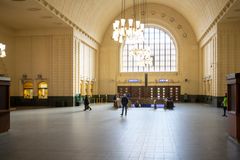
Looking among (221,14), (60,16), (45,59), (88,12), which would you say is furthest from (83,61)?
(221,14)

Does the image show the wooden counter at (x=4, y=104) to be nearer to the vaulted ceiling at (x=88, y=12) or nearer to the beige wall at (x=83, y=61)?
the vaulted ceiling at (x=88, y=12)

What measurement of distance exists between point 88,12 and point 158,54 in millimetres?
12809

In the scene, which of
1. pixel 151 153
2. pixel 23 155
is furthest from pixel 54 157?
pixel 151 153

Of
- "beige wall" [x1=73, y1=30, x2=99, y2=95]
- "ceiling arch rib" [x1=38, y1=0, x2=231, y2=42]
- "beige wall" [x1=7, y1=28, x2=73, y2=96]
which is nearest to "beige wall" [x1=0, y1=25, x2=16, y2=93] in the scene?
"beige wall" [x1=7, y1=28, x2=73, y2=96]

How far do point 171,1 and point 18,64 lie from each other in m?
18.2

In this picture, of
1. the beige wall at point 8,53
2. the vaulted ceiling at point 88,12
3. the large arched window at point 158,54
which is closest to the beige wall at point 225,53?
the vaulted ceiling at point 88,12

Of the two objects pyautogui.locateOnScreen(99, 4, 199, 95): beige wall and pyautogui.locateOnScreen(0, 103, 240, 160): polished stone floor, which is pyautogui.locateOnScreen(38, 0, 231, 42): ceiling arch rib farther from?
pyautogui.locateOnScreen(0, 103, 240, 160): polished stone floor

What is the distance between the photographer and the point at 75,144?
816 centimetres

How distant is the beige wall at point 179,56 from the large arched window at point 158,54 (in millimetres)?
1006

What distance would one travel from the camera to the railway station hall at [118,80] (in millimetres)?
8336

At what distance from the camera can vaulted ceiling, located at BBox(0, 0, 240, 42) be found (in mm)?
22047

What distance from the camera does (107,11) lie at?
112 feet

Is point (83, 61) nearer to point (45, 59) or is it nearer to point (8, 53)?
point (45, 59)

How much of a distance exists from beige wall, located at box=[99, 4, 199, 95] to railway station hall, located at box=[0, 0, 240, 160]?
12 centimetres
